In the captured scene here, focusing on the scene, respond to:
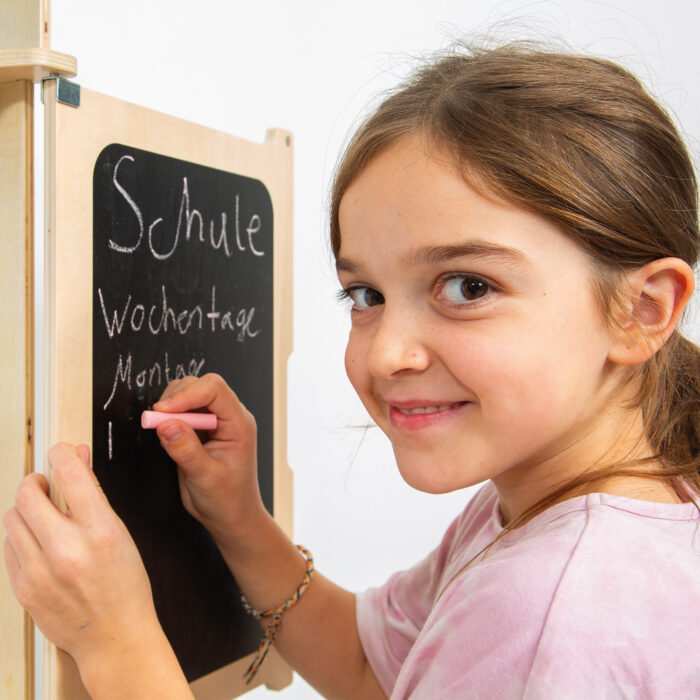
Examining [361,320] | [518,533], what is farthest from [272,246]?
[518,533]

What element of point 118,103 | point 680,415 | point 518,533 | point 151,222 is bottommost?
point 518,533

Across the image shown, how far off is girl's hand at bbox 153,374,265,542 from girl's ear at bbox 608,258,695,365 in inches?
18.1

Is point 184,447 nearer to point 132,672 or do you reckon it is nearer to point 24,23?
point 132,672

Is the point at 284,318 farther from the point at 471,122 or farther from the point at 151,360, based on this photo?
the point at 471,122

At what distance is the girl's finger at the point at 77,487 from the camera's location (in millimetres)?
813

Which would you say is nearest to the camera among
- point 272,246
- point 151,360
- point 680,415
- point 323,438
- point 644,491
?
point 644,491

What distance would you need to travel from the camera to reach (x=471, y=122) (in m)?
0.77

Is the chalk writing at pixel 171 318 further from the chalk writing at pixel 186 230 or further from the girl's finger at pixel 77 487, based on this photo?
the girl's finger at pixel 77 487

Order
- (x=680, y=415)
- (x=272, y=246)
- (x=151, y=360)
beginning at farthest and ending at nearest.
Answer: (x=272, y=246) < (x=151, y=360) < (x=680, y=415)

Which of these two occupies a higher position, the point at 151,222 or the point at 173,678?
the point at 151,222

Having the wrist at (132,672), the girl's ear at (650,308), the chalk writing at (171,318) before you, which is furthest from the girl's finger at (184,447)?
the girl's ear at (650,308)

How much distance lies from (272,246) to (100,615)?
22.8 inches

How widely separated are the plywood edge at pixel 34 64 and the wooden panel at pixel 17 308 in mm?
22

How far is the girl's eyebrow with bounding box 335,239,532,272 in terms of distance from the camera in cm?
73
